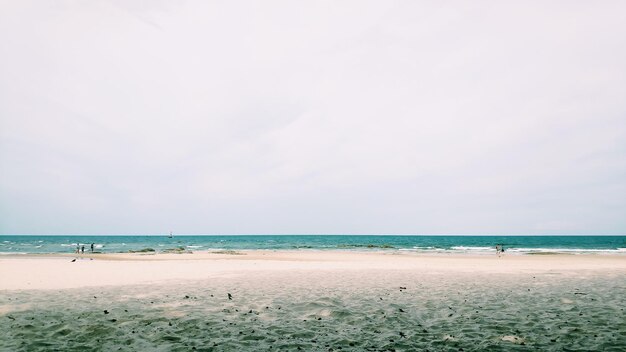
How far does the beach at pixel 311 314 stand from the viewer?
14.4m

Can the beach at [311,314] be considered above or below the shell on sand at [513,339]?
below

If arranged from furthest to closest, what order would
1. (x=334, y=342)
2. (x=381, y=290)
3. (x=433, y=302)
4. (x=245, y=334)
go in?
(x=381, y=290) → (x=433, y=302) → (x=245, y=334) → (x=334, y=342)

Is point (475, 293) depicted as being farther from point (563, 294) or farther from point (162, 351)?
point (162, 351)

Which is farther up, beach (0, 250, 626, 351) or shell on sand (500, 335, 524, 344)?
shell on sand (500, 335, 524, 344)

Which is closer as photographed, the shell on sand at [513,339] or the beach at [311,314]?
the beach at [311,314]

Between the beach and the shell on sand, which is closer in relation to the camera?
the beach

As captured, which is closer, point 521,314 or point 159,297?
point 521,314

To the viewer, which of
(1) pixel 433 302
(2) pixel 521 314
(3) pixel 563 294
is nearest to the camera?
(2) pixel 521 314

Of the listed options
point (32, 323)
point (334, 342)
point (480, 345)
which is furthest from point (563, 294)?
point (32, 323)

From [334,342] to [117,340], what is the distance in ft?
26.7

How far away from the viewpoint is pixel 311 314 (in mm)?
18984

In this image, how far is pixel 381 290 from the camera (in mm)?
26703

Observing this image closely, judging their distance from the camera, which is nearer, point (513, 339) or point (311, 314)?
point (513, 339)

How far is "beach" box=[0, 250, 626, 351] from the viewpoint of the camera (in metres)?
14.4
